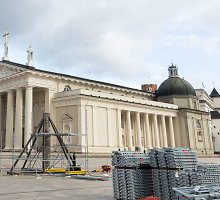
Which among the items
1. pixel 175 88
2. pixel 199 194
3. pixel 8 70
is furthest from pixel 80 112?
pixel 199 194

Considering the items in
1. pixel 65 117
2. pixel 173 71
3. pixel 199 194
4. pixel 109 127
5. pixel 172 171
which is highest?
pixel 173 71

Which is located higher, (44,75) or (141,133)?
(44,75)

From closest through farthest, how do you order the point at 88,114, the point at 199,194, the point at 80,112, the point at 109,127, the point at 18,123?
the point at 199,194 < the point at 18,123 < the point at 80,112 < the point at 88,114 < the point at 109,127

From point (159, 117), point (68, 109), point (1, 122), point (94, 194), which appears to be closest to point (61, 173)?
point (94, 194)

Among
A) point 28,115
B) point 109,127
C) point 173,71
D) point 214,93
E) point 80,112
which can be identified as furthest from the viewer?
point 214,93

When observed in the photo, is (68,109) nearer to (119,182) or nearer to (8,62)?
(8,62)

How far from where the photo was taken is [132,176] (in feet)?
30.9

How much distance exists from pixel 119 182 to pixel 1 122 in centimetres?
4354

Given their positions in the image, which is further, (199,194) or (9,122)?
(9,122)

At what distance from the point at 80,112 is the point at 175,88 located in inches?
1226

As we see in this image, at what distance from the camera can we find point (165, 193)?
28.7ft

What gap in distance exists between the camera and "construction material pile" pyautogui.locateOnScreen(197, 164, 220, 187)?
827 centimetres

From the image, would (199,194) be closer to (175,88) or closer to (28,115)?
(28,115)

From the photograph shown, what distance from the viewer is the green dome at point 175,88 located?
213 ft
